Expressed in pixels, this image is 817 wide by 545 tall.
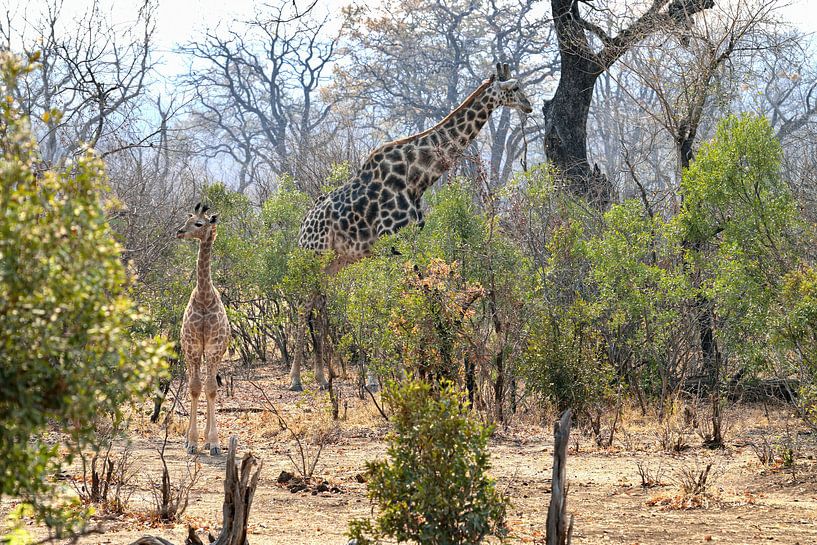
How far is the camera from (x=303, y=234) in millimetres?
13469

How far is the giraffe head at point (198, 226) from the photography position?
8.88 m

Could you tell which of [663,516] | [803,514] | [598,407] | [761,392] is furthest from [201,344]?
[761,392]

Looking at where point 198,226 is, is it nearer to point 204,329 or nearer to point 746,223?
point 204,329

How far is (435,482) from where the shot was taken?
4559mm

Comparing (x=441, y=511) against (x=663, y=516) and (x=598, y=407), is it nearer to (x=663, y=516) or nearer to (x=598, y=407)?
(x=663, y=516)

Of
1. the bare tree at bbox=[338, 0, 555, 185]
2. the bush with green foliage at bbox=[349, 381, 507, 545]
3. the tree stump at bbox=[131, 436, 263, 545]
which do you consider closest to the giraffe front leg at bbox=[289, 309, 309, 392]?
the tree stump at bbox=[131, 436, 263, 545]

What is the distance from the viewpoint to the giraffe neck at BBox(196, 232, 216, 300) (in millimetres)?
8898

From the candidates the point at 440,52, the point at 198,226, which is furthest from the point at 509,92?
the point at 440,52

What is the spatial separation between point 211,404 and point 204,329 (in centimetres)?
68

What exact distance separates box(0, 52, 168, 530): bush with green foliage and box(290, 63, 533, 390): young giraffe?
921 centimetres

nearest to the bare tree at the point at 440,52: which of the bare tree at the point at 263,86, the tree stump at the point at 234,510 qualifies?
the bare tree at the point at 263,86

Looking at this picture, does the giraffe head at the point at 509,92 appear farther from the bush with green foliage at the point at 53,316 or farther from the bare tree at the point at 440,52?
the bare tree at the point at 440,52

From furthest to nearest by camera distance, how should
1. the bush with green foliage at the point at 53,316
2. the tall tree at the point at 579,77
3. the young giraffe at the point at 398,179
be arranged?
the tall tree at the point at 579,77 < the young giraffe at the point at 398,179 < the bush with green foliage at the point at 53,316

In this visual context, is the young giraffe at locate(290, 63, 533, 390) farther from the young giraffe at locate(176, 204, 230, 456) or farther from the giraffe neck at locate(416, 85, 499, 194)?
the young giraffe at locate(176, 204, 230, 456)
